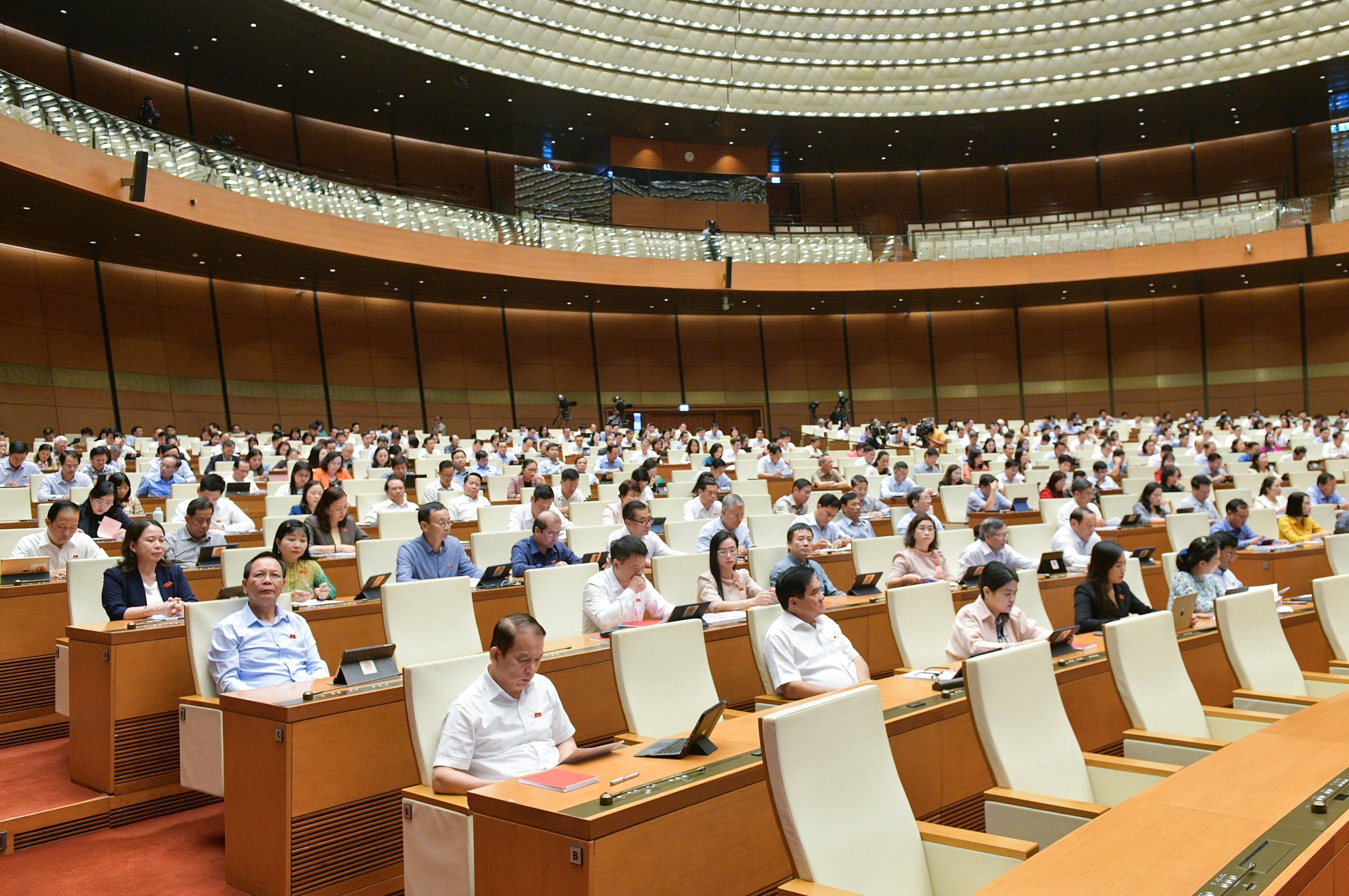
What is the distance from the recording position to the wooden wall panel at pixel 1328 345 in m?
21.2

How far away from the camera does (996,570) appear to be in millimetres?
4297

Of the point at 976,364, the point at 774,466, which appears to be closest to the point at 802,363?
the point at 976,364

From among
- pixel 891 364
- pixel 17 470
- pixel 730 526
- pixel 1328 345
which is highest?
pixel 891 364

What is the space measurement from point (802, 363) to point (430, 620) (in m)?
20.0

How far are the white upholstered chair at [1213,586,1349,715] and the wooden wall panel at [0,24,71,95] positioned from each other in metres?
16.5

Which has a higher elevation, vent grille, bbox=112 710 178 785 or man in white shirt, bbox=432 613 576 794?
man in white shirt, bbox=432 613 576 794

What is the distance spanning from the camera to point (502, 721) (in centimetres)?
313

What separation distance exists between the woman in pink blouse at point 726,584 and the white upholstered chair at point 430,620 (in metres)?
1.28

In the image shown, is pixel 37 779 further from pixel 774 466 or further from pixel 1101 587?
pixel 774 466

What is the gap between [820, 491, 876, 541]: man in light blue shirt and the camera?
741 cm

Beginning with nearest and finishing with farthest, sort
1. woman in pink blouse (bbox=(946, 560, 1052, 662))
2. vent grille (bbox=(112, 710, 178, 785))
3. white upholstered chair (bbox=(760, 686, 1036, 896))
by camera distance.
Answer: white upholstered chair (bbox=(760, 686, 1036, 896)), vent grille (bbox=(112, 710, 178, 785)), woman in pink blouse (bbox=(946, 560, 1052, 662))

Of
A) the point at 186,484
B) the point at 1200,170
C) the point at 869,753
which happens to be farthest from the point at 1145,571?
the point at 1200,170

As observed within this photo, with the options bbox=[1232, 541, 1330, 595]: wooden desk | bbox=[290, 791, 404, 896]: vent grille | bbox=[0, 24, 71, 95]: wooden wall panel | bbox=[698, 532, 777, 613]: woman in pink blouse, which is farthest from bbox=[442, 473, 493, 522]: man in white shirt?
bbox=[0, 24, 71, 95]: wooden wall panel

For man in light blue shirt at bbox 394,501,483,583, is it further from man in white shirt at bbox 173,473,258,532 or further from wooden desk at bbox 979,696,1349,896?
wooden desk at bbox 979,696,1349,896
